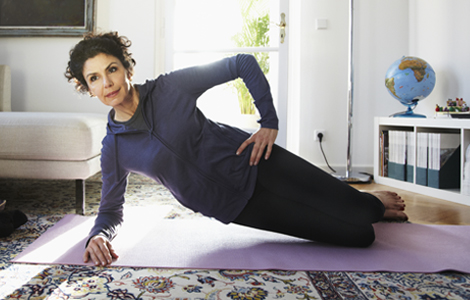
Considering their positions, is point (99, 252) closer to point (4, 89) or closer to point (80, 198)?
point (80, 198)

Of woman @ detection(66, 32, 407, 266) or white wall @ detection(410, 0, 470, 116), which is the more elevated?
white wall @ detection(410, 0, 470, 116)

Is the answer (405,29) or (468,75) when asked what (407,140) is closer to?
(468,75)

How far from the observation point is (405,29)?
3326mm

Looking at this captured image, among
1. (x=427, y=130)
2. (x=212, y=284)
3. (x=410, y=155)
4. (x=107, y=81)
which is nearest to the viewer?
(x=212, y=284)

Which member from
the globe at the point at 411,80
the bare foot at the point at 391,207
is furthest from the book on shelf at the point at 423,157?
the bare foot at the point at 391,207

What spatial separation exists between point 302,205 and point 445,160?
143 centimetres

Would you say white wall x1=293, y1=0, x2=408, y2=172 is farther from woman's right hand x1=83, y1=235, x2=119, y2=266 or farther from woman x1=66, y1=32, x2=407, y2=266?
woman's right hand x1=83, y1=235, x2=119, y2=266

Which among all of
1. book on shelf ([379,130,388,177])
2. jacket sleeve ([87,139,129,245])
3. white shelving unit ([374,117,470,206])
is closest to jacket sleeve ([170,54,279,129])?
jacket sleeve ([87,139,129,245])

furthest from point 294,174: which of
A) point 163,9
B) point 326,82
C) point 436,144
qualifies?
point 163,9

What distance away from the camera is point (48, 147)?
186 centimetres

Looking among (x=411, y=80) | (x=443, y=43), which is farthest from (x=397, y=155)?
(x=443, y=43)

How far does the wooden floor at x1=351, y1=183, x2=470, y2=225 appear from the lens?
1859 mm

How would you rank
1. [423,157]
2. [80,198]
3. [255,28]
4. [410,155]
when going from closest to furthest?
[80,198] → [423,157] → [410,155] → [255,28]

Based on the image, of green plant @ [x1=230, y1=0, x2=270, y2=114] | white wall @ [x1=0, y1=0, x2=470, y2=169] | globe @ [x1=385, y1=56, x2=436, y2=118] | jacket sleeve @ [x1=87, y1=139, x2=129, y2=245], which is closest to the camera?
jacket sleeve @ [x1=87, y1=139, x2=129, y2=245]
